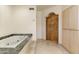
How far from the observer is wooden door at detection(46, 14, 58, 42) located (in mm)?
7161

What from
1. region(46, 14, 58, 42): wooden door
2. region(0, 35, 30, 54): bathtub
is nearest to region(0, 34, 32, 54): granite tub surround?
region(0, 35, 30, 54): bathtub

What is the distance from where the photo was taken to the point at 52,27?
24.8 feet

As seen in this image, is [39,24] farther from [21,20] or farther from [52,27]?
[21,20]

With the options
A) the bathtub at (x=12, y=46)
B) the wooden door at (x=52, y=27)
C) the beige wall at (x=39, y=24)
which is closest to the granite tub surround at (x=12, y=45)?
the bathtub at (x=12, y=46)

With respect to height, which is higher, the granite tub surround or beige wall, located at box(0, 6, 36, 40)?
beige wall, located at box(0, 6, 36, 40)

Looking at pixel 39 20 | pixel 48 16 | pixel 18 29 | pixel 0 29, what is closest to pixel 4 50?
pixel 0 29

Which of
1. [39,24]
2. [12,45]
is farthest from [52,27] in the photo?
[12,45]

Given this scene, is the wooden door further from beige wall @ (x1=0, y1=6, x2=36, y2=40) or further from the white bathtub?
the white bathtub

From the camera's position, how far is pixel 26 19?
632 centimetres

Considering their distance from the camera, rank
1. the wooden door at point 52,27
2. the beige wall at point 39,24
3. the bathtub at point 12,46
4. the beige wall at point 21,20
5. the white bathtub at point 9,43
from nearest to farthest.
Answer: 1. the bathtub at point 12,46
2. the white bathtub at point 9,43
3. the beige wall at point 21,20
4. the wooden door at point 52,27
5. the beige wall at point 39,24

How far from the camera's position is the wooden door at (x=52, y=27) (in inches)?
282

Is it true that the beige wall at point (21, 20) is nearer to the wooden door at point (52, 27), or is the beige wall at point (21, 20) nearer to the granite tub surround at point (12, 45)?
the wooden door at point (52, 27)
